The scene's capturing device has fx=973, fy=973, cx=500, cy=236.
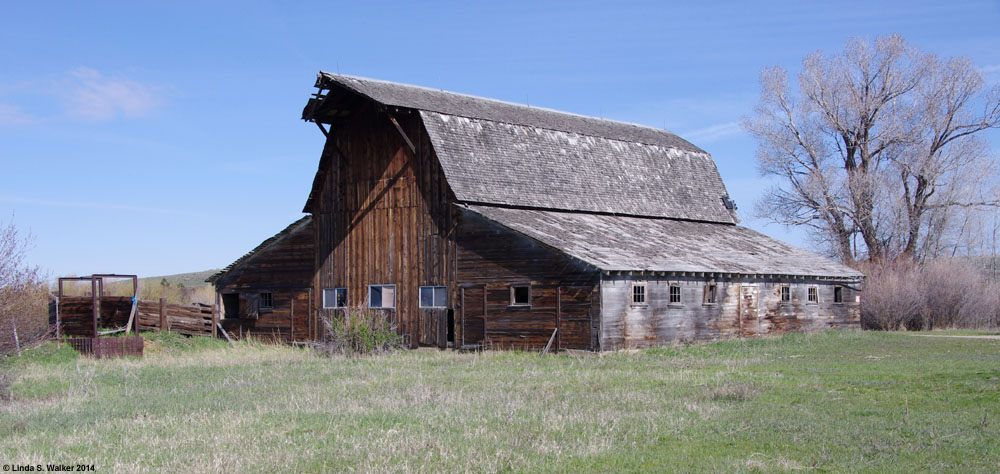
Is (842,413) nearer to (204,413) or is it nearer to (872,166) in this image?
(204,413)

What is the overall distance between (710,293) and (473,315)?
8.20 metres

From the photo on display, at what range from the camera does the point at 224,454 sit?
500 inches

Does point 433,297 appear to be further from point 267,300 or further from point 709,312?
point 709,312

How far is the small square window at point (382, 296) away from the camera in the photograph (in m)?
34.2

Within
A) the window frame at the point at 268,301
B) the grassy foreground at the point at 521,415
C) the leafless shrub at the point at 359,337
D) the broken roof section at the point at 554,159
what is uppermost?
the broken roof section at the point at 554,159

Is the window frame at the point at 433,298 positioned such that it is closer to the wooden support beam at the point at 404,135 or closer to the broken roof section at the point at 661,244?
the broken roof section at the point at 661,244

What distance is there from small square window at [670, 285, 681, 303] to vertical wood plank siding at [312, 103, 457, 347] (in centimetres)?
711

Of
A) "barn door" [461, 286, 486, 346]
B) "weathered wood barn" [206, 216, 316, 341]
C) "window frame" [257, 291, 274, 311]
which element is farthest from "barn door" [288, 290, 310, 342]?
"barn door" [461, 286, 486, 346]

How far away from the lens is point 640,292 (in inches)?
1196

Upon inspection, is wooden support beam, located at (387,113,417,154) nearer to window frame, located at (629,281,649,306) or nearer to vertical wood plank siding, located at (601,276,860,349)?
vertical wood plank siding, located at (601,276,860,349)

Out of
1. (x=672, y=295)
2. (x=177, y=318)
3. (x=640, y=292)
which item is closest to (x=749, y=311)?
(x=672, y=295)

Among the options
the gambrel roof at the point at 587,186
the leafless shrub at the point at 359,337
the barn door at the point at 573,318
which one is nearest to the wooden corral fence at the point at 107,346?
the leafless shrub at the point at 359,337

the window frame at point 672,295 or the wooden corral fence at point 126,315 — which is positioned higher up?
the window frame at point 672,295

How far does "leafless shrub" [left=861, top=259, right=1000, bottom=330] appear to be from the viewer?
1764 inches
